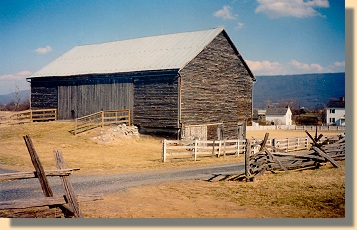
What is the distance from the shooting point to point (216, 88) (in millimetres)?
22875

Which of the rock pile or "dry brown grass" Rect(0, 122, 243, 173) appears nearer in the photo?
"dry brown grass" Rect(0, 122, 243, 173)

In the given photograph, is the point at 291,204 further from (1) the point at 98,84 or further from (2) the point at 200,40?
(1) the point at 98,84

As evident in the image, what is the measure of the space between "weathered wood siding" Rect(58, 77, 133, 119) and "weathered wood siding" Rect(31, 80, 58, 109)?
0.68 metres

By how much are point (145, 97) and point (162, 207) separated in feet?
45.6

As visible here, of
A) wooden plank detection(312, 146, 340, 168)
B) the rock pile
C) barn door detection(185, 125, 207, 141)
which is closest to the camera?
wooden plank detection(312, 146, 340, 168)

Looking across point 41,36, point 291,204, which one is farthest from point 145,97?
point 291,204

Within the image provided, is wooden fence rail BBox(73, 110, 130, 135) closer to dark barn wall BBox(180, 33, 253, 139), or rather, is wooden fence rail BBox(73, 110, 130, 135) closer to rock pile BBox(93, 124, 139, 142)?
rock pile BBox(93, 124, 139, 142)

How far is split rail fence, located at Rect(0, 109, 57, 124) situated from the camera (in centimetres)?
2212

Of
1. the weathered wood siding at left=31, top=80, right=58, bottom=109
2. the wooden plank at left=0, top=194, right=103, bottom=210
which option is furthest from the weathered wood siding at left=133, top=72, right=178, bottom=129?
the wooden plank at left=0, top=194, right=103, bottom=210

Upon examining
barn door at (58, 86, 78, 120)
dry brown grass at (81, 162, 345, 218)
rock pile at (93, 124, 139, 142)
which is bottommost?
dry brown grass at (81, 162, 345, 218)

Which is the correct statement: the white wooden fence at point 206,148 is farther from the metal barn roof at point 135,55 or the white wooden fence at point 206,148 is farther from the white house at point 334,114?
the metal barn roof at point 135,55

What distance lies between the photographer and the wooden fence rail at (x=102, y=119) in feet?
73.4

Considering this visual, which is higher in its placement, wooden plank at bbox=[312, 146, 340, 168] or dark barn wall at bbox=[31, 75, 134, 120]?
dark barn wall at bbox=[31, 75, 134, 120]

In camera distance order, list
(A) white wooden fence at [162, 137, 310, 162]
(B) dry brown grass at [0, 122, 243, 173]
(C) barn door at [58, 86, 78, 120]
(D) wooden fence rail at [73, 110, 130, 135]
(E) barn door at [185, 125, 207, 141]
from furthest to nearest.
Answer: (C) barn door at [58, 86, 78, 120]
(D) wooden fence rail at [73, 110, 130, 135]
(E) barn door at [185, 125, 207, 141]
(A) white wooden fence at [162, 137, 310, 162]
(B) dry brown grass at [0, 122, 243, 173]
